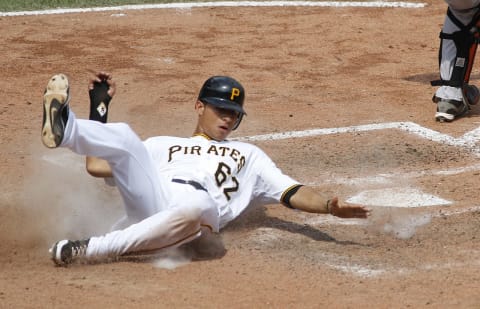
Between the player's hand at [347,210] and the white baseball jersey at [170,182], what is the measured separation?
396 mm

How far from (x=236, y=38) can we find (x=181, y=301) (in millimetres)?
6527

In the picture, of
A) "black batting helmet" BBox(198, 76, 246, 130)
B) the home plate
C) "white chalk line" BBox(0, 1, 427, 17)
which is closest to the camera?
"black batting helmet" BBox(198, 76, 246, 130)

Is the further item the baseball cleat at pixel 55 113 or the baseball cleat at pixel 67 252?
the baseball cleat at pixel 67 252

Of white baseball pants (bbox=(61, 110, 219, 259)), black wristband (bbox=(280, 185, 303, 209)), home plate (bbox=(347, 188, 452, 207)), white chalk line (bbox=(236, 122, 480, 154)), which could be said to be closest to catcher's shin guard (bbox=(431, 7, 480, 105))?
white chalk line (bbox=(236, 122, 480, 154))

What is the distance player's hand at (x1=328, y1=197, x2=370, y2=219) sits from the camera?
19.6 feet

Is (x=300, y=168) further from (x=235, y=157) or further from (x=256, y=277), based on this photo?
(x=256, y=277)

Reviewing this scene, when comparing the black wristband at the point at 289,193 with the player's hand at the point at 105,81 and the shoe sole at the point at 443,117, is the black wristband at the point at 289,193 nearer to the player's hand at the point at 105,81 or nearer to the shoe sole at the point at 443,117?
the player's hand at the point at 105,81

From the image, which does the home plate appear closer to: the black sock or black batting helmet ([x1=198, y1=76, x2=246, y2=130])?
black batting helmet ([x1=198, y1=76, x2=246, y2=130])

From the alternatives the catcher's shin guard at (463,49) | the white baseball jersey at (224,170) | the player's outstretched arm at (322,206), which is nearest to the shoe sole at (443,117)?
the catcher's shin guard at (463,49)

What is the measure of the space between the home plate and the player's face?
1074 millimetres

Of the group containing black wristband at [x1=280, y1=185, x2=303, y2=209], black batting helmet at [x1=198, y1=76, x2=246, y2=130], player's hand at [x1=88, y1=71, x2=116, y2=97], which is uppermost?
player's hand at [x1=88, y1=71, x2=116, y2=97]

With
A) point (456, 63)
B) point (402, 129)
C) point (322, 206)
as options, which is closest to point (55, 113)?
point (322, 206)

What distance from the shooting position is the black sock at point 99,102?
627cm

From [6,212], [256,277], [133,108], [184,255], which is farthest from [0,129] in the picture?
Answer: [256,277]
